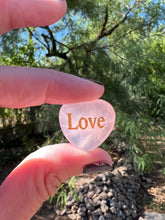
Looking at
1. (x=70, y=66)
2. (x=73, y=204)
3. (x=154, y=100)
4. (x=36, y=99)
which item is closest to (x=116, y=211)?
(x=73, y=204)

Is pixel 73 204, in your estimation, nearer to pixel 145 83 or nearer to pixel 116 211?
pixel 116 211

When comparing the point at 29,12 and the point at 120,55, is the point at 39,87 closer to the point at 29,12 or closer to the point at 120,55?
the point at 29,12

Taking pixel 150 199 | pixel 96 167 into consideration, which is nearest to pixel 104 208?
pixel 150 199

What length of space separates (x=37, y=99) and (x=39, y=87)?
0.06 metres

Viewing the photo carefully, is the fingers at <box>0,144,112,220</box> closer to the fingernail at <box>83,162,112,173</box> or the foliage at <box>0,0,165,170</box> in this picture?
the fingernail at <box>83,162,112,173</box>

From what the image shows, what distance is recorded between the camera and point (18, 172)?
0.89 meters

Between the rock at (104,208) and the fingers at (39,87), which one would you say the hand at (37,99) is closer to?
the fingers at (39,87)

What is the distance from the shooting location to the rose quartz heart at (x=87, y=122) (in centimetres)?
101

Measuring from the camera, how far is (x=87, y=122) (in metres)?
1.02

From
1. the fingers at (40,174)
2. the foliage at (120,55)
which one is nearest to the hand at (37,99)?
the fingers at (40,174)

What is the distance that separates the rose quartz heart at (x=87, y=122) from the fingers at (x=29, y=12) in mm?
377

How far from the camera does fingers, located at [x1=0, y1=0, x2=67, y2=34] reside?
80 centimetres

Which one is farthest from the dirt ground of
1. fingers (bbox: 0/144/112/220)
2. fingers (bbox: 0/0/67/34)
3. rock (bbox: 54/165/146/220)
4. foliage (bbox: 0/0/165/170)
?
fingers (bbox: 0/0/67/34)

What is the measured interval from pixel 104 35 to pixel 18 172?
8.02 feet
